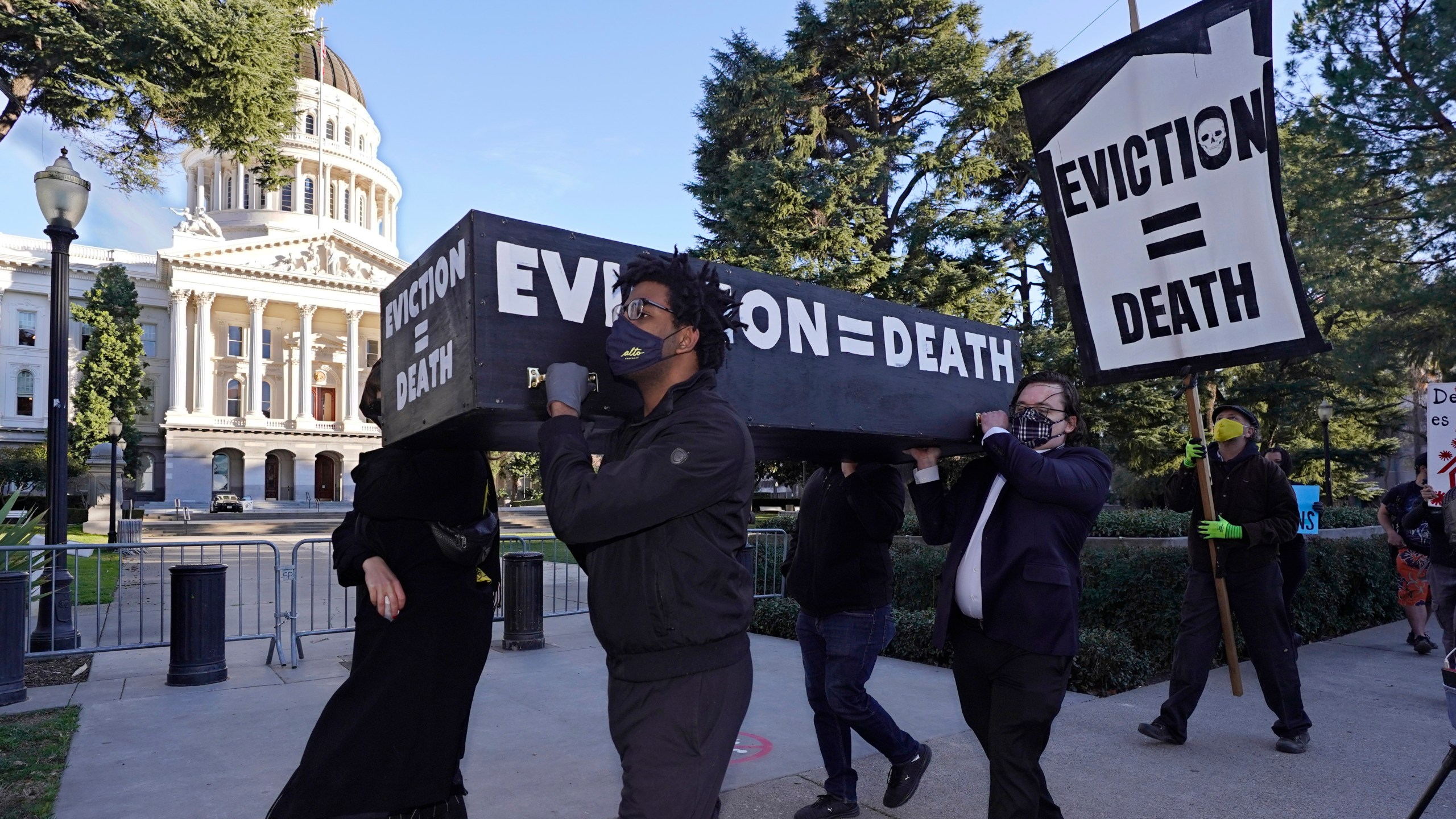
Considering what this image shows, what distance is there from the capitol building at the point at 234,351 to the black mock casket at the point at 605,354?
62.3 metres

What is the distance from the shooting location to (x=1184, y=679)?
5574 mm

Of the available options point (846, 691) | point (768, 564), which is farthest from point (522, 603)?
point (846, 691)

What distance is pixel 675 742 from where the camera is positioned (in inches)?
94.6

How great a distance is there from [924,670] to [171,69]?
39.9 ft

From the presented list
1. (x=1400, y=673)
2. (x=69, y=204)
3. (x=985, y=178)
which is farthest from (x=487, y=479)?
(x=985, y=178)

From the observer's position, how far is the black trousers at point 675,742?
238cm

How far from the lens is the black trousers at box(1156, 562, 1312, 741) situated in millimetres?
5531

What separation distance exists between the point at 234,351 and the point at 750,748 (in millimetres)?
72490

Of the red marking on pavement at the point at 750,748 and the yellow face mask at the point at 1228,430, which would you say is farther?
the yellow face mask at the point at 1228,430

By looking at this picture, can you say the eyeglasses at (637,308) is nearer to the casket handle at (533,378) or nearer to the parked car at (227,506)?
the casket handle at (533,378)

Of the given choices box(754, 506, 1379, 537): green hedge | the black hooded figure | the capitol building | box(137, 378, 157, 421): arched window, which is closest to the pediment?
the capitol building

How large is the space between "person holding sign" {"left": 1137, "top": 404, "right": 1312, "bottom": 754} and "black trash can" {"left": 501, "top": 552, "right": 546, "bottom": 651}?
18.6ft

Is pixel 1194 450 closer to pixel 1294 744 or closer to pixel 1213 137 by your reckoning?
pixel 1213 137

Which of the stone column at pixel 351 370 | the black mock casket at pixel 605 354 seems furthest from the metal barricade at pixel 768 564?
the stone column at pixel 351 370
